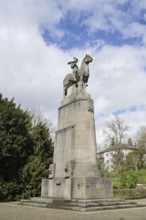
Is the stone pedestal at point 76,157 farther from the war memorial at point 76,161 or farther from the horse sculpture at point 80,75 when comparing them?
the horse sculpture at point 80,75

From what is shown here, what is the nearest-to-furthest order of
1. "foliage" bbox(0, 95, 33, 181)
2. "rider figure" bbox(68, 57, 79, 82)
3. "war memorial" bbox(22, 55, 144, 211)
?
"war memorial" bbox(22, 55, 144, 211) < "rider figure" bbox(68, 57, 79, 82) < "foliage" bbox(0, 95, 33, 181)

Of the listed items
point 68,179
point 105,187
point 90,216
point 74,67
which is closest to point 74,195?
point 68,179

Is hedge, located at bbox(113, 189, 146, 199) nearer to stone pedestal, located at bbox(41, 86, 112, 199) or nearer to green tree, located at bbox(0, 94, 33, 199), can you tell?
green tree, located at bbox(0, 94, 33, 199)

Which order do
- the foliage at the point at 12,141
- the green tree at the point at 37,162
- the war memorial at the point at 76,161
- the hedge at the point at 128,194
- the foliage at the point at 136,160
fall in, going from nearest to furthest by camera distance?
the war memorial at the point at 76,161
the foliage at the point at 12,141
the green tree at the point at 37,162
the hedge at the point at 128,194
the foliage at the point at 136,160

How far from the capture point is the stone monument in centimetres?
1427

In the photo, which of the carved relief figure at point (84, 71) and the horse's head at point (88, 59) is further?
the horse's head at point (88, 59)

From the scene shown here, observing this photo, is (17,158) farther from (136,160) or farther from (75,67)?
(136,160)

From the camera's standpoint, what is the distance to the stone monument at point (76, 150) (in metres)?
14.3

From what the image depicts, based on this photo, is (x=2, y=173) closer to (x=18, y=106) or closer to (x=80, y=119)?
(x=18, y=106)

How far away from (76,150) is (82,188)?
2758 millimetres

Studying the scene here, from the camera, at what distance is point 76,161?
15.7 metres

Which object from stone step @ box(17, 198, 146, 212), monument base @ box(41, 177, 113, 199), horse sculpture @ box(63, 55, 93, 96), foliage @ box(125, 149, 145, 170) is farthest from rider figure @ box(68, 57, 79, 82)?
foliage @ box(125, 149, 145, 170)

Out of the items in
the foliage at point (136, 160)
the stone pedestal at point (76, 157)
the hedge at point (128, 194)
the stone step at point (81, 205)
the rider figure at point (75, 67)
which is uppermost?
the rider figure at point (75, 67)

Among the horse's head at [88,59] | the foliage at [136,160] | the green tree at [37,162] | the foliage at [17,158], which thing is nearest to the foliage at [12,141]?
the foliage at [17,158]
